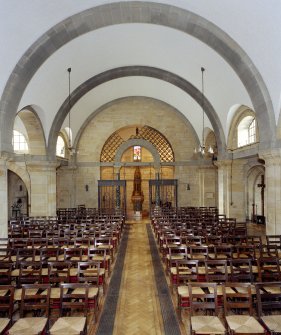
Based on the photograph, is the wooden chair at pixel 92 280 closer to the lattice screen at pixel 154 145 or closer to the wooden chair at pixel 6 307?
the wooden chair at pixel 6 307

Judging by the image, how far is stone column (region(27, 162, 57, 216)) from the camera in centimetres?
1443

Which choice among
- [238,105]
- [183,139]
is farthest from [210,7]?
[183,139]

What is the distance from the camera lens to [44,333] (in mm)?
3994

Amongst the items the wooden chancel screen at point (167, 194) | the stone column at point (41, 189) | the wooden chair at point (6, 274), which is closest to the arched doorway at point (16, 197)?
the stone column at point (41, 189)

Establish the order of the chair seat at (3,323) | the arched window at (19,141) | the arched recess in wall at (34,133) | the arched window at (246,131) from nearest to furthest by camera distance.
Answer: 1. the chair seat at (3,323)
2. the arched recess in wall at (34,133)
3. the arched window at (246,131)
4. the arched window at (19,141)

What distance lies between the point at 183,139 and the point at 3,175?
13.4 meters

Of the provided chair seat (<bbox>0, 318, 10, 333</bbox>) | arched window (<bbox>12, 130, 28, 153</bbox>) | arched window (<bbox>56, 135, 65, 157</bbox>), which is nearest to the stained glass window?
arched window (<bbox>56, 135, 65, 157</bbox>)

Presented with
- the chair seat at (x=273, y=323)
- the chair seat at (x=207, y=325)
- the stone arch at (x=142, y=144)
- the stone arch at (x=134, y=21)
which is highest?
the stone arch at (x=134, y=21)

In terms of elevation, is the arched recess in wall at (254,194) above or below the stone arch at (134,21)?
below

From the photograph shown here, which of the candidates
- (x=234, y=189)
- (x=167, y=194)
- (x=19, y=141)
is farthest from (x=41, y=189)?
(x=167, y=194)

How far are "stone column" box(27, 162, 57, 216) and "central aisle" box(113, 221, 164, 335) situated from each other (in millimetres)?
6071

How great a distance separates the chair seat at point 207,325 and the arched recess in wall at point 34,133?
1140 centimetres

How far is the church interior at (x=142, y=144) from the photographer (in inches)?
207

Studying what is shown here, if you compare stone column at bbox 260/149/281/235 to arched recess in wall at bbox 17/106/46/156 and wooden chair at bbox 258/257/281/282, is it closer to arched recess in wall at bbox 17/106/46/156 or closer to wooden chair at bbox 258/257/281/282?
wooden chair at bbox 258/257/281/282
